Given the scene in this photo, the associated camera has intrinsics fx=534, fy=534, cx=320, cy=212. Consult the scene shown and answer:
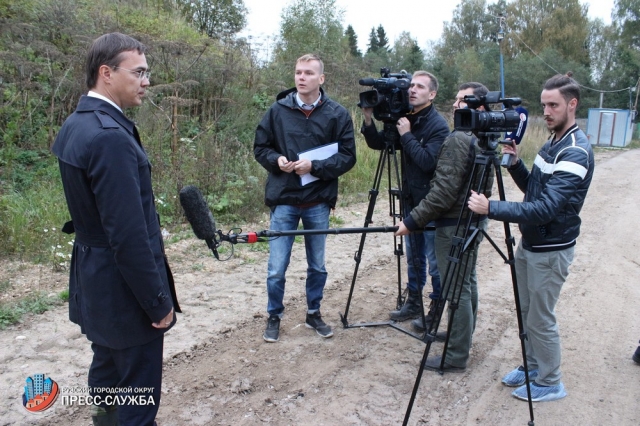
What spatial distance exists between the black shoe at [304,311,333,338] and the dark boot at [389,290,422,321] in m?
0.70

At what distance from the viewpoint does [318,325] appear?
432cm

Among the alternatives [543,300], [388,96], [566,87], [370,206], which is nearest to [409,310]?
[370,206]

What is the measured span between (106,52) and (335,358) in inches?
105

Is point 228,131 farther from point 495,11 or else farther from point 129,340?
point 495,11

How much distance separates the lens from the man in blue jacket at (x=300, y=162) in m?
4.06

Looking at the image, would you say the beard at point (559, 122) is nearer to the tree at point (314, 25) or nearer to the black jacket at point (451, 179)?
the black jacket at point (451, 179)

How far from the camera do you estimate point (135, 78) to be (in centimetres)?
231

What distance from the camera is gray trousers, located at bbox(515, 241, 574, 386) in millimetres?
3342

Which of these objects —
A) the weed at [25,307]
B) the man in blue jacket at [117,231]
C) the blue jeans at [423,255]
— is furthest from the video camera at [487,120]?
the weed at [25,307]

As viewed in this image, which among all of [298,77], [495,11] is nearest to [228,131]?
[298,77]

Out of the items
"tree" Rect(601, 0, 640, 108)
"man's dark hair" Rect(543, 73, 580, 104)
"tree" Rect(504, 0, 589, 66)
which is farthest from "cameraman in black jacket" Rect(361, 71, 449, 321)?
"tree" Rect(504, 0, 589, 66)

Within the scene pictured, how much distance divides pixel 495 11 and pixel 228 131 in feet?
154

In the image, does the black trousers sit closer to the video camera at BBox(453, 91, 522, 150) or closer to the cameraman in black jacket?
the video camera at BBox(453, 91, 522, 150)

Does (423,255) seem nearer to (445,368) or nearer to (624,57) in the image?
(445,368)
